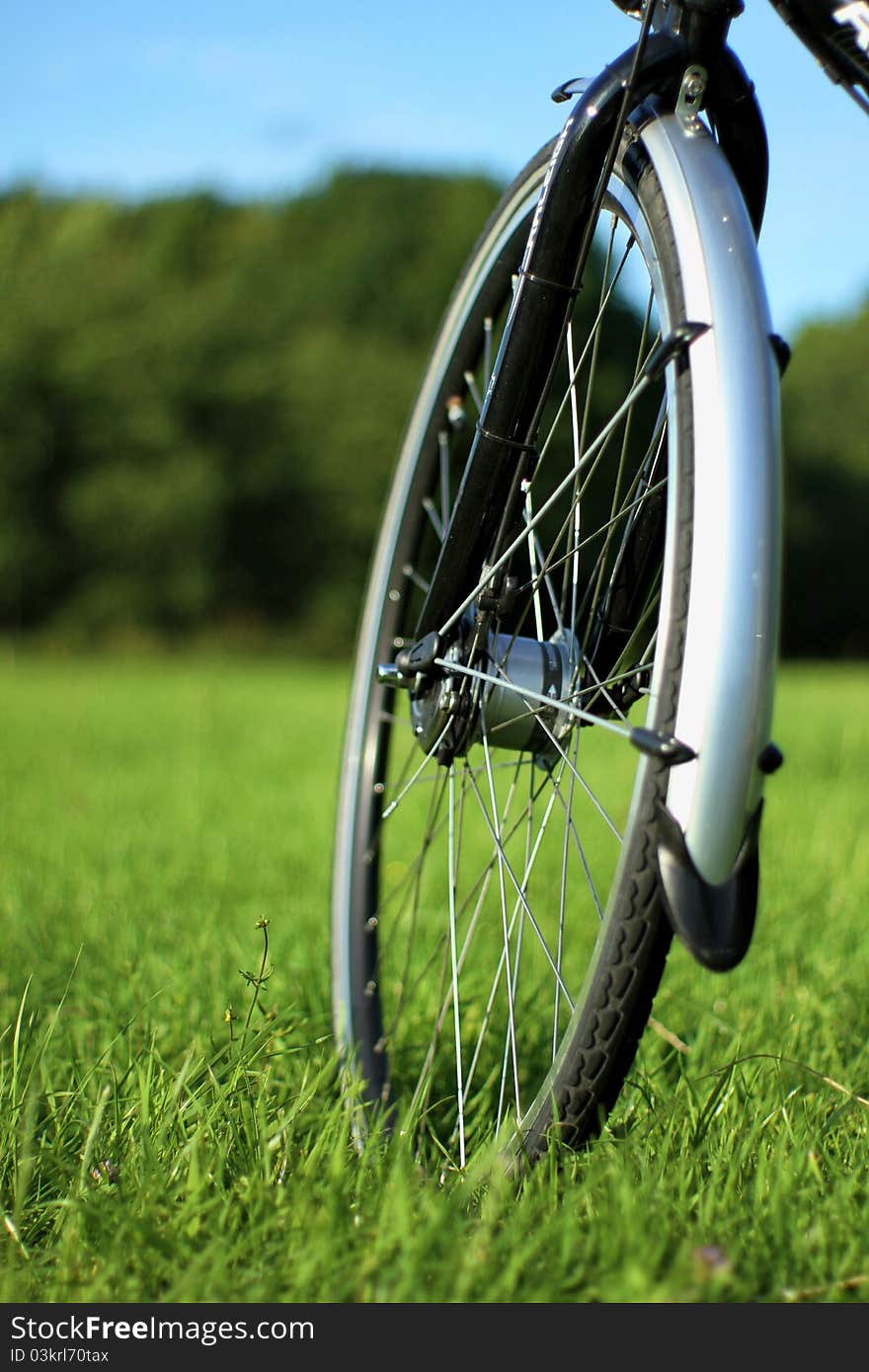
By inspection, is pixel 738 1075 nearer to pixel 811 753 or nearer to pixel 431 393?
pixel 431 393

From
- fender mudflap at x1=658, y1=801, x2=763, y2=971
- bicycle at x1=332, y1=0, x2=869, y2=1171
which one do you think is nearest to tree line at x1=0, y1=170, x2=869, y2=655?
bicycle at x1=332, y1=0, x2=869, y2=1171

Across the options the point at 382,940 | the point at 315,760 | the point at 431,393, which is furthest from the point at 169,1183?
the point at 315,760

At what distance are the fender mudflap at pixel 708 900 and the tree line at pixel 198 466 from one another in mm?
24356

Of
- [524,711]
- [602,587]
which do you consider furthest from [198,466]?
[524,711]

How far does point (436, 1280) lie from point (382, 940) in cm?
172

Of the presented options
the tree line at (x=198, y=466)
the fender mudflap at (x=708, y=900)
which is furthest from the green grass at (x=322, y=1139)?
the tree line at (x=198, y=466)

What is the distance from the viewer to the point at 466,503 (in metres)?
1.51

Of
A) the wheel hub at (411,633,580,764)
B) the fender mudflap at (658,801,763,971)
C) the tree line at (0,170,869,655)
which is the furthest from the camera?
the tree line at (0,170,869,655)

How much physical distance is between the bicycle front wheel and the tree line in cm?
2333

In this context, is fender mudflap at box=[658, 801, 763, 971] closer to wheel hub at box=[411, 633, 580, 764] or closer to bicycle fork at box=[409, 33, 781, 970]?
bicycle fork at box=[409, 33, 781, 970]

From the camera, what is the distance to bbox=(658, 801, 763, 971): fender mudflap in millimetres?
1029

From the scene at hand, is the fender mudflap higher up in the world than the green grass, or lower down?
higher up

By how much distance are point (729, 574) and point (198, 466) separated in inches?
1011

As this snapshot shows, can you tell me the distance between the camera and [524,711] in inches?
56.5
